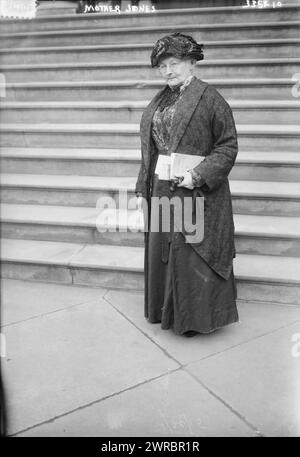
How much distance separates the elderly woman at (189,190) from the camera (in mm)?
2414

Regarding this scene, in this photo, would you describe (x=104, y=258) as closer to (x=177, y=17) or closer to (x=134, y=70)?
(x=134, y=70)

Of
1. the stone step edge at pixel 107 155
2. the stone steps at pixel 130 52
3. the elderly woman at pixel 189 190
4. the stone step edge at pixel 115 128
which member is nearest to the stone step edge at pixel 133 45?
the stone steps at pixel 130 52

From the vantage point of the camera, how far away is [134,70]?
18.2 ft

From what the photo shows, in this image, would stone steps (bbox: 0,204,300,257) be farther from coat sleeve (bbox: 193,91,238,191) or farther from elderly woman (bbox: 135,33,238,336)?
coat sleeve (bbox: 193,91,238,191)

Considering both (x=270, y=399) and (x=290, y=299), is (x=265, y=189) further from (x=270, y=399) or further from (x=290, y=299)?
(x=270, y=399)

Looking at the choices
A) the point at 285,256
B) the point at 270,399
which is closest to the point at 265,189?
the point at 285,256

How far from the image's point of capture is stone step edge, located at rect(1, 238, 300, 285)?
3.30 metres

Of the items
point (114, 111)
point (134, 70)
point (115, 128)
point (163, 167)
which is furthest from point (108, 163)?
point (163, 167)

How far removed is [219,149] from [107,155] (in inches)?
87.6

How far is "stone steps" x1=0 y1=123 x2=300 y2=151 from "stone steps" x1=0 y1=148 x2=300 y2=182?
0.31ft

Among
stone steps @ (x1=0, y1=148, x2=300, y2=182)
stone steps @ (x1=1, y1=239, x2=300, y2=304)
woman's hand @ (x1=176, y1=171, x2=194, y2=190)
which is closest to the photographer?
woman's hand @ (x1=176, y1=171, x2=194, y2=190)

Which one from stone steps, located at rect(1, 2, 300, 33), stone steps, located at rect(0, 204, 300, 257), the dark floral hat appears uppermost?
stone steps, located at rect(1, 2, 300, 33)

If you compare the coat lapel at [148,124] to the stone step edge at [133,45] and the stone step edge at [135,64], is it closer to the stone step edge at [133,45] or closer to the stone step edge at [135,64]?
the stone step edge at [135,64]

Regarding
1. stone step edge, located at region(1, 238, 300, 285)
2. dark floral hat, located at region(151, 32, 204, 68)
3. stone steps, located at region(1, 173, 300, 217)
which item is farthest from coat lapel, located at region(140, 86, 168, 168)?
stone steps, located at region(1, 173, 300, 217)
